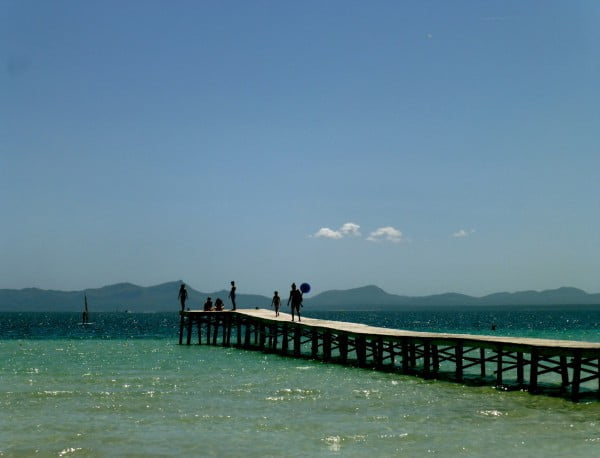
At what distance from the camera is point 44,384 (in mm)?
27625

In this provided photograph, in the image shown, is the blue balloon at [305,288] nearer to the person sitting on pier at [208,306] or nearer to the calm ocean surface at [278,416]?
the calm ocean surface at [278,416]

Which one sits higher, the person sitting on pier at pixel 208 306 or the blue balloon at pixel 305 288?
the blue balloon at pixel 305 288

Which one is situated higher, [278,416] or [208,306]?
[208,306]

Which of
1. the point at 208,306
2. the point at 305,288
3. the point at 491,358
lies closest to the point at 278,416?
the point at 491,358

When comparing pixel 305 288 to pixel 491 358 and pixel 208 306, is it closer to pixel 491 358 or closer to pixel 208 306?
pixel 491 358

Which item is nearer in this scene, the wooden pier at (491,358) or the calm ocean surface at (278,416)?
the calm ocean surface at (278,416)

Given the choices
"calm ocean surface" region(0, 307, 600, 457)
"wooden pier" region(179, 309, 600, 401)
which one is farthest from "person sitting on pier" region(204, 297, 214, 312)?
"calm ocean surface" region(0, 307, 600, 457)

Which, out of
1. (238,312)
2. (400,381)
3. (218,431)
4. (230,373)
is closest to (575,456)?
(218,431)

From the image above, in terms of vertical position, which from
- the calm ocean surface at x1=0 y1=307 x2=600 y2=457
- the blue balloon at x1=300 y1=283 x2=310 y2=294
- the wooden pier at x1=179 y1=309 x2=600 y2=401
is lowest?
the calm ocean surface at x1=0 y1=307 x2=600 y2=457

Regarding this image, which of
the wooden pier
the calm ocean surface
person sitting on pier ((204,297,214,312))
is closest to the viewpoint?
the calm ocean surface

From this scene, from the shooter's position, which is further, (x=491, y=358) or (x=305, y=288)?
(x=305, y=288)

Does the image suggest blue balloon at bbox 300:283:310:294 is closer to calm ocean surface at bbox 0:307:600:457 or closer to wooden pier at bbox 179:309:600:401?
wooden pier at bbox 179:309:600:401

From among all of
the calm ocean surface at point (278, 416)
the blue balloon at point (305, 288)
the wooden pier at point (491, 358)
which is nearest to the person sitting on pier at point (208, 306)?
the wooden pier at point (491, 358)

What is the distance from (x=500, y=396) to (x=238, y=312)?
2692cm
